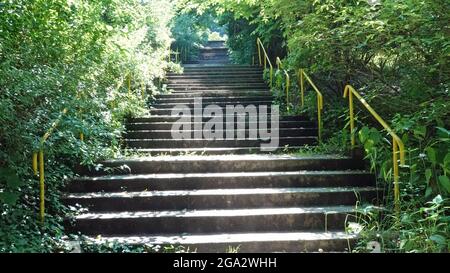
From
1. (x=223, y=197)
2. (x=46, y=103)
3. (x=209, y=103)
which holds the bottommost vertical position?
(x=223, y=197)

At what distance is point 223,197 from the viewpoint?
5434mm

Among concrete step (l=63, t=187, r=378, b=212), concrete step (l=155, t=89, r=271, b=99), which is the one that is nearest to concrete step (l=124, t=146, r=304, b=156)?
concrete step (l=63, t=187, r=378, b=212)

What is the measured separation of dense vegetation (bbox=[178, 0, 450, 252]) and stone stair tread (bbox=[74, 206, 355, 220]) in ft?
1.48

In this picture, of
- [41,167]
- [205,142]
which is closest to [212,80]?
[205,142]

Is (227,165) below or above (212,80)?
below

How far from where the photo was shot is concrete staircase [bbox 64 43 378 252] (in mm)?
4777

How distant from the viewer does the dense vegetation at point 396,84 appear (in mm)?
4426

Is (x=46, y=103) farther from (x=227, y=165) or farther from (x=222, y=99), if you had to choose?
(x=222, y=99)

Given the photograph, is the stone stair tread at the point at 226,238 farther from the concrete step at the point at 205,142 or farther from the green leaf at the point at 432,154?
the concrete step at the point at 205,142

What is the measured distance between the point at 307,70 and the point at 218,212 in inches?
145

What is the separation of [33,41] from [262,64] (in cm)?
1024

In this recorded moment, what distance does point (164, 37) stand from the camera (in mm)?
12891

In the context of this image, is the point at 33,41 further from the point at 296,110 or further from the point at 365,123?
the point at 296,110

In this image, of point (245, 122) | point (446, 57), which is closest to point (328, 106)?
point (245, 122)
